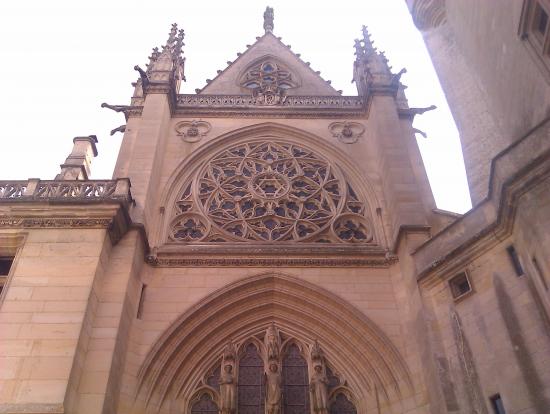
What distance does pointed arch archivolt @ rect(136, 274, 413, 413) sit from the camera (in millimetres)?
8961

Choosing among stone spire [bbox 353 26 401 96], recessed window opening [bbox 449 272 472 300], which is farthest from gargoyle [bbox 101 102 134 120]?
recessed window opening [bbox 449 272 472 300]

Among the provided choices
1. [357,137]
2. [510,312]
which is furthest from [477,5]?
[510,312]

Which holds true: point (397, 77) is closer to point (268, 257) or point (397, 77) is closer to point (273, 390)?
point (268, 257)

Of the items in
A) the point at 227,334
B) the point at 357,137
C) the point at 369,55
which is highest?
the point at 369,55

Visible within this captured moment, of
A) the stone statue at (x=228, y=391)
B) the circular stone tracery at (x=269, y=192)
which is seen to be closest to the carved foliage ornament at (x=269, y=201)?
the circular stone tracery at (x=269, y=192)

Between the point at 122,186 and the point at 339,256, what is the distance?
4310mm

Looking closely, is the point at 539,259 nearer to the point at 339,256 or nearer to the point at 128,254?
the point at 339,256

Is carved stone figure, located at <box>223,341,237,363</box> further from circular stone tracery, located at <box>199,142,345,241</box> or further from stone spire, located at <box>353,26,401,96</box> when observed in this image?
stone spire, located at <box>353,26,401,96</box>

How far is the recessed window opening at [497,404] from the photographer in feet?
23.5

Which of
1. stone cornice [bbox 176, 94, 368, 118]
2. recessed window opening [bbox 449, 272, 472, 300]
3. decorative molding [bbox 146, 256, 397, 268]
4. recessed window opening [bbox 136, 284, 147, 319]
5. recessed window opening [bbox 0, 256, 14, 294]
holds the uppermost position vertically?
stone cornice [bbox 176, 94, 368, 118]

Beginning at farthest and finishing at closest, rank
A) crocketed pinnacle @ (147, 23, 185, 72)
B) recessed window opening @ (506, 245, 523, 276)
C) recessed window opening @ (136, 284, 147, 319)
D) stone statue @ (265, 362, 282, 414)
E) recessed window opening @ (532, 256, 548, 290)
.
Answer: crocketed pinnacle @ (147, 23, 185, 72), recessed window opening @ (136, 284, 147, 319), stone statue @ (265, 362, 282, 414), recessed window opening @ (506, 245, 523, 276), recessed window opening @ (532, 256, 548, 290)

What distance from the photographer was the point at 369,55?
51.1 ft

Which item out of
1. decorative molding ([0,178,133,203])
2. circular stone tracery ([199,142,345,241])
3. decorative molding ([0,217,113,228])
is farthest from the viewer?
circular stone tracery ([199,142,345,241])

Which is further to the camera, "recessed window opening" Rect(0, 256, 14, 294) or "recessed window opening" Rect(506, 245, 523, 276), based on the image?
"recessed window opening" Rect(0, 256, 14, 294)
